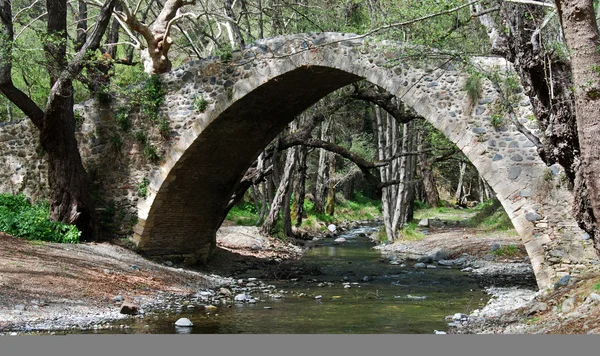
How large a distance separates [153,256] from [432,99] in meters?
6.23

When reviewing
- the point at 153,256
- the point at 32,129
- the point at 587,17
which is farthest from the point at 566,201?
the point at 32,129

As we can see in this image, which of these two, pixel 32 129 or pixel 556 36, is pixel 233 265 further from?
pixel 556 36

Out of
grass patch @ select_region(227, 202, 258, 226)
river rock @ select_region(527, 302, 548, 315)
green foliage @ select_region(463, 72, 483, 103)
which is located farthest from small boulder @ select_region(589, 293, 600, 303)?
grass patch @ select_region(227, 202, 258, 226)

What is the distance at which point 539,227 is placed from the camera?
835 cm

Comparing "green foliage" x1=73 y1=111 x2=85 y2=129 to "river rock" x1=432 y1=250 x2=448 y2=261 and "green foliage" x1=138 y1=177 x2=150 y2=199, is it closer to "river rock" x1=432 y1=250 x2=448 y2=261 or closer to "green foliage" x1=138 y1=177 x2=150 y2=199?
"green foliage" x1=138 y1=177 x2=150 y2=199

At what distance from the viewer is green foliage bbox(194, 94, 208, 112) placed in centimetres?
1156

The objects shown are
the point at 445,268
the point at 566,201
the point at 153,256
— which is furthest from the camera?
the point at 445,268

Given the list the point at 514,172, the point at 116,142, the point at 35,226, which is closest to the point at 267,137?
the point at 116,142

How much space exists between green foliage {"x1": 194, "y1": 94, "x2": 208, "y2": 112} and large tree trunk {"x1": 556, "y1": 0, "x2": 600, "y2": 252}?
7528 mm

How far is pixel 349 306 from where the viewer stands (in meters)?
8.94

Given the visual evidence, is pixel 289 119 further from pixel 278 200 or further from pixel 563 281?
pixel 563 281

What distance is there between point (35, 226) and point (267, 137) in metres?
4.56

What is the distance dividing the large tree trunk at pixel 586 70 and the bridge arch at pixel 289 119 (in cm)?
325

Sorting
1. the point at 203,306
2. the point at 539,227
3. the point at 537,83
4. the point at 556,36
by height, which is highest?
the point at 556,36
